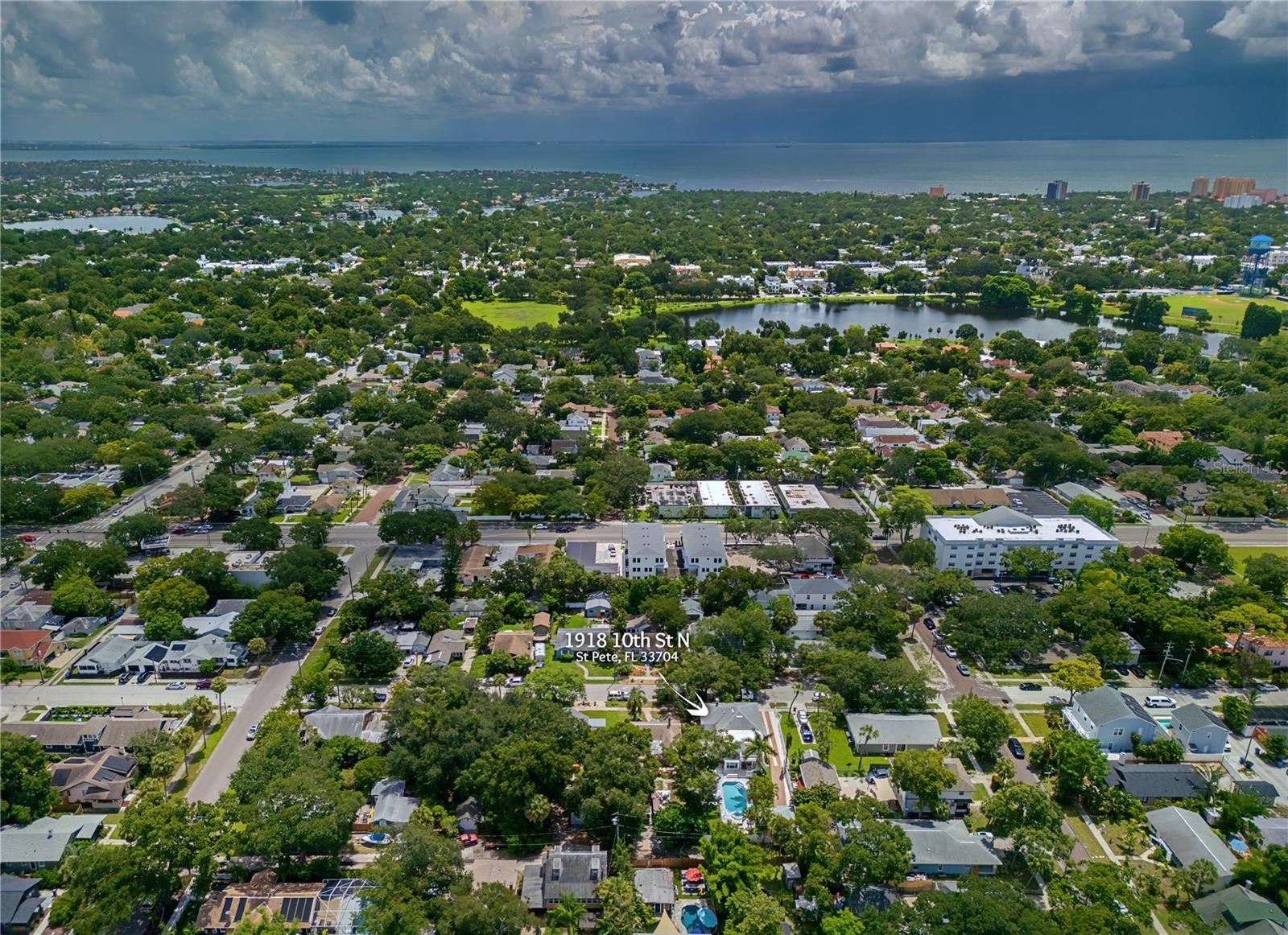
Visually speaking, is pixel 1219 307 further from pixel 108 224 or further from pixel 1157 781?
pixel 108 224

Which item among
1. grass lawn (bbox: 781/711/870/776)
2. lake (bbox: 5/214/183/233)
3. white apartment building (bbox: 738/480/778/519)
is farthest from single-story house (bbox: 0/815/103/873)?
lake (bbox: 5/214/183/233)

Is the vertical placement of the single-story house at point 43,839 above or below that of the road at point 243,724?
above

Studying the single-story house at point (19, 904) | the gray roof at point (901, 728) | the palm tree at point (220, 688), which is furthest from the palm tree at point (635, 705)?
the single-story house at point (19, 904)

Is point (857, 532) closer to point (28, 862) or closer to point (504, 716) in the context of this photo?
point (504, 716)

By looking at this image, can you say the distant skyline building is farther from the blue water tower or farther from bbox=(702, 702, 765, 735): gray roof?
bbox=(702, 702, 765, 735): gray roof

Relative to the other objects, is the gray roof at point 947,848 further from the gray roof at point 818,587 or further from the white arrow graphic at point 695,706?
the gray roof at point 818,587

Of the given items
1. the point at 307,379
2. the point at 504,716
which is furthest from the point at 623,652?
the point at 307,379

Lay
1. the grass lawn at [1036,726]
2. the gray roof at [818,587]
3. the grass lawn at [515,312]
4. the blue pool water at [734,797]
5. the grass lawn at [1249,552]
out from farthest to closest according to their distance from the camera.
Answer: the grass lawn at [515,312], the grass lawn at [1249,552], the gray roof at [818,587], the grass lawn at [1036,726], the blue pool water at [734,797]
